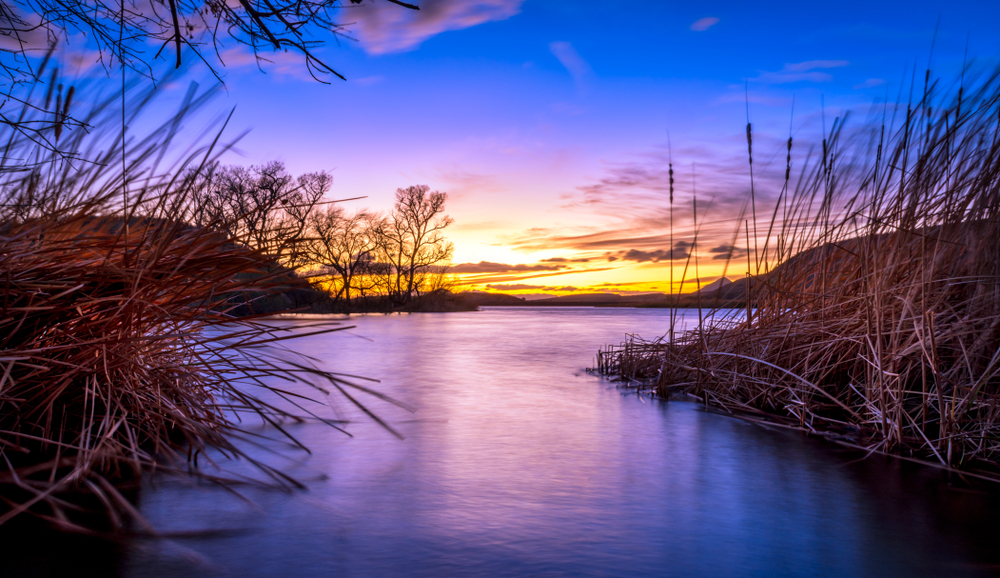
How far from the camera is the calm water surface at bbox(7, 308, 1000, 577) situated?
53.4 inches

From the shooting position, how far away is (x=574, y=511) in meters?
1.69

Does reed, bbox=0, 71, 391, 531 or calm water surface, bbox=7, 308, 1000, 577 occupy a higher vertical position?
reed, bbox=0, 71, 391, 531

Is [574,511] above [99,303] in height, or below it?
below

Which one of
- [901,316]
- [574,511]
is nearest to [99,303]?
[574,511]

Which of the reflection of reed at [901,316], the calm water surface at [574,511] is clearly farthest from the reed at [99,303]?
the reflection of reed at [901,316]

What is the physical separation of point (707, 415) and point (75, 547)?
109 inches

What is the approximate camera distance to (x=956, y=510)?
1.68 metres

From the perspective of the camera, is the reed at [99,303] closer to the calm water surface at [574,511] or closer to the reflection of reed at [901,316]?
the calm water surface at [574,511]

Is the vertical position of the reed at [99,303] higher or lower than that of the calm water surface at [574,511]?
higher

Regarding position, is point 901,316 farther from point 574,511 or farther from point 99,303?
point 99,303

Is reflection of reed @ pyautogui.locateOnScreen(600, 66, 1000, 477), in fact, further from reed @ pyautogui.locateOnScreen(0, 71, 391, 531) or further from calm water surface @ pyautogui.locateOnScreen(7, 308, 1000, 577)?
reed @ pyautogui.locateOnScreen(0, 71, 391, 531)

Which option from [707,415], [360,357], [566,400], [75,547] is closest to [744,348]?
[707,415]

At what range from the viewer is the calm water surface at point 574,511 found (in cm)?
136

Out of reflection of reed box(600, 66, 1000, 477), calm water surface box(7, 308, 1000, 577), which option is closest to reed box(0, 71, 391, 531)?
calm water surface box(7, 308, 1000, 577)
